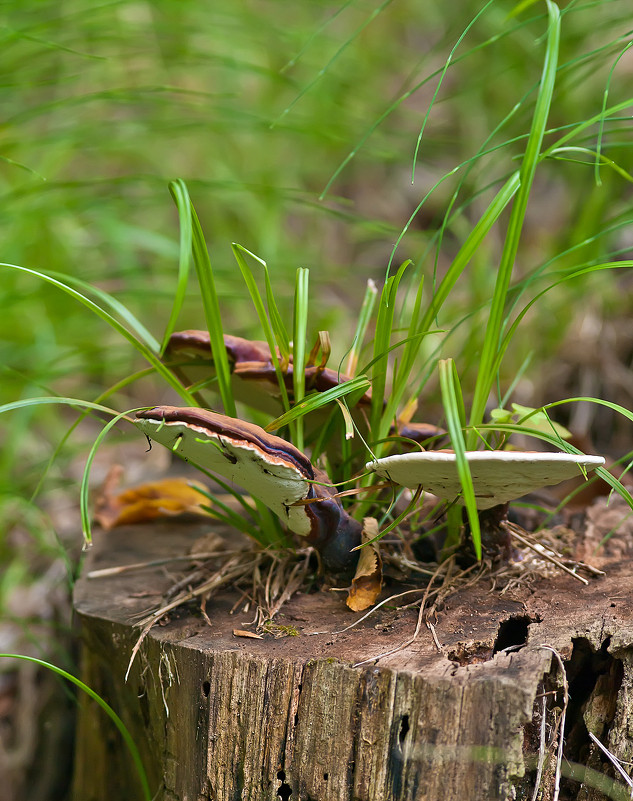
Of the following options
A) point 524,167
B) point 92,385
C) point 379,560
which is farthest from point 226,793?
point 92,385

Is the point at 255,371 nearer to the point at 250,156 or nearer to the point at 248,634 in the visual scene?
the point at 248,634

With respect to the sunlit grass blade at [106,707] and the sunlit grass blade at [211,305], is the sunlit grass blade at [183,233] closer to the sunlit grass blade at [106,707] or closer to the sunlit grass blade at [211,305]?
the sunlit grass blade at [211,305]

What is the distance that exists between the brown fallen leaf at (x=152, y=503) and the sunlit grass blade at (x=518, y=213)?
0.98 metres

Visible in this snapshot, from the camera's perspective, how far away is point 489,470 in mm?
967

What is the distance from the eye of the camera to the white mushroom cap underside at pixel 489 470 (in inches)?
35.7

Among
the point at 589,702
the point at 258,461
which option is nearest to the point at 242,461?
the point at 258,461

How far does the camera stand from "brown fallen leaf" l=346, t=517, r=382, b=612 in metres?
1.24

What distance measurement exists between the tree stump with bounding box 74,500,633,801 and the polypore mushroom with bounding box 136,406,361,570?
20 centimetres

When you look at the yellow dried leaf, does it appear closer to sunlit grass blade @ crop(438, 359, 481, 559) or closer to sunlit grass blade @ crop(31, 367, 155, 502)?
sunlit grass blade @ crop(31, 367, 155, 502)

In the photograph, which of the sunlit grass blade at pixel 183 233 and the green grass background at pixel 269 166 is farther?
the green grass background at pixel 269 166

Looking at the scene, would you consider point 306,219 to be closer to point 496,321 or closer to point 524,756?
point 496,321

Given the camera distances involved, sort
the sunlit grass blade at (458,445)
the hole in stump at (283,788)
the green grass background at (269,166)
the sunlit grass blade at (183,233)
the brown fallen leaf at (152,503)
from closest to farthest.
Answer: the sunlit grass blade at (458,445) → the hole in stump at (283,788) → the sunlit grass blade at (183,233) → the brown fallen leaf at (152,503) → the green grass background at (269,166)

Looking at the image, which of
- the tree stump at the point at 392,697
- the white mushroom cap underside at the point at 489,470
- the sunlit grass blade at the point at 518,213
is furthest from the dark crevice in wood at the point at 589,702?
the sunlit grass blade at the point at 518,213

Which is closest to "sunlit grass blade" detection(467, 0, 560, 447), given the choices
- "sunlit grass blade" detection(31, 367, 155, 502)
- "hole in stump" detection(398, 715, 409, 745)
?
"hole in stump" detection(398, 715, 409, 745)
